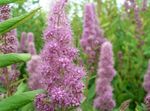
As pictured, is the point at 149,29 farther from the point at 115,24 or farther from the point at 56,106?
the point at 56,106

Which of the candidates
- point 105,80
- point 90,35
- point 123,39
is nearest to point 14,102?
point 105,80

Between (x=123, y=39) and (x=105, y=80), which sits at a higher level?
(x=123, y=39)

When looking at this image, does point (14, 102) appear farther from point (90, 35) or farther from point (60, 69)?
point (90, 35)

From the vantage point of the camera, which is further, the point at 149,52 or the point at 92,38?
the point at 149,52

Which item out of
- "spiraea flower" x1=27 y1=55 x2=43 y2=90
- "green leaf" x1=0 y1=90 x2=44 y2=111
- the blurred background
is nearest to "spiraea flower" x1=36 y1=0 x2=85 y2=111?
"green leaf" x1=0 y1=90 x2=44 y2=111

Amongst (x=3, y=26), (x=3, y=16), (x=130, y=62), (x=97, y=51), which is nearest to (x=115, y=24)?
(x=130, y=62)

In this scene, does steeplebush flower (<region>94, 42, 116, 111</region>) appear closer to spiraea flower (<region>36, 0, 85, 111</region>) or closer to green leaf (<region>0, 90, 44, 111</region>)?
spiraea flower (<region>36, 0, 85, 111</region>)
